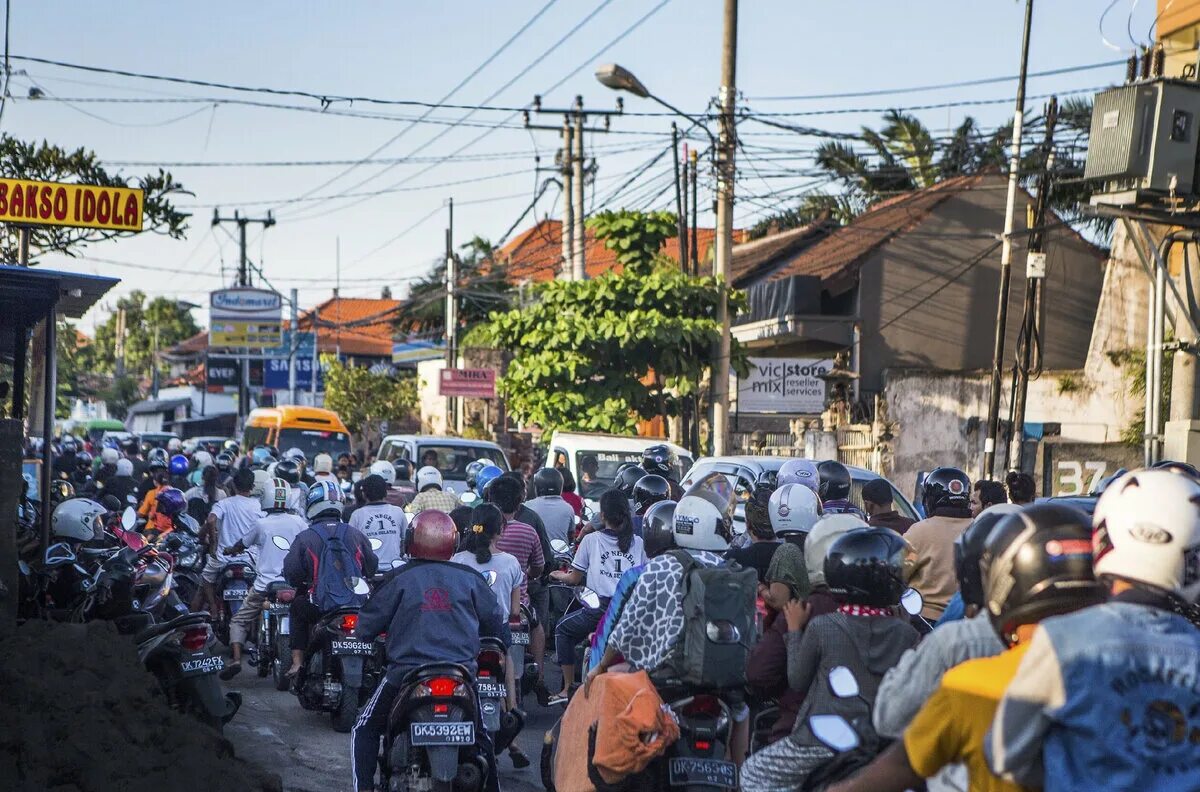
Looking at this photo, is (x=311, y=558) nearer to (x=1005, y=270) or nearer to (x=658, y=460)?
(x=658, y=460)

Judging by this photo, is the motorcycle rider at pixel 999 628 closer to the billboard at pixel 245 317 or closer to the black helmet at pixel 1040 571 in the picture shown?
the black helmet at pixel 1040 571

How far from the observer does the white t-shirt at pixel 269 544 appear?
471 inches

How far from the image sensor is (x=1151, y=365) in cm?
1686

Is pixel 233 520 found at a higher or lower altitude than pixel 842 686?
lower

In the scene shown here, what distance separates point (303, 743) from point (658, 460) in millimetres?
7109

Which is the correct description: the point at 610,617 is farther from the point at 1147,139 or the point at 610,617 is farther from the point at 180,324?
the point at 180,324

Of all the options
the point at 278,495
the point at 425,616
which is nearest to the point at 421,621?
the point at 425,616

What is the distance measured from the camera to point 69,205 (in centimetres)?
1302

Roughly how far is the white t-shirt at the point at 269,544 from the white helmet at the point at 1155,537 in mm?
9489

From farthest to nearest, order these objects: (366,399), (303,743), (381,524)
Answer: (366,399)
(381,524)
(303,743)

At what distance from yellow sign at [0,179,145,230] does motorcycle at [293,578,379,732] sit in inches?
185

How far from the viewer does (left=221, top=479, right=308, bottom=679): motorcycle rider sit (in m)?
12.0

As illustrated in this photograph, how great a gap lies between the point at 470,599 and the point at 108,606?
2226 mm

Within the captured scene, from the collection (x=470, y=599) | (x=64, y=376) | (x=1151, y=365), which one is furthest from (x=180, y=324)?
(x=470, y=599)
